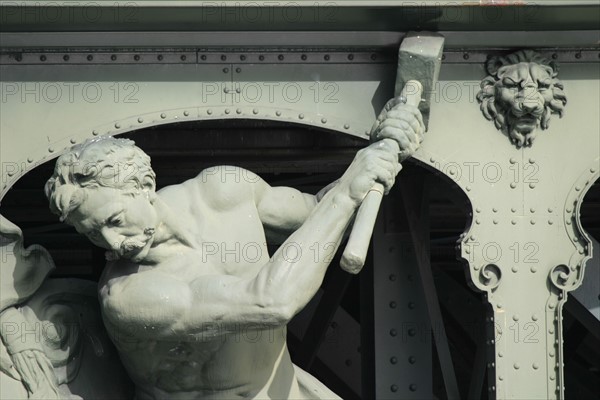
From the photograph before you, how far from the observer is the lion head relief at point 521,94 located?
8648 millimetres

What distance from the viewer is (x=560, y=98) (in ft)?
28.7

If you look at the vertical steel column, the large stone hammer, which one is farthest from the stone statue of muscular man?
the vertical steel column

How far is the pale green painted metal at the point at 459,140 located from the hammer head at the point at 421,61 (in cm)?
19

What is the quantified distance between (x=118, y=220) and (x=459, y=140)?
198 centimetres

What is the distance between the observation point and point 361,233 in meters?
7.71

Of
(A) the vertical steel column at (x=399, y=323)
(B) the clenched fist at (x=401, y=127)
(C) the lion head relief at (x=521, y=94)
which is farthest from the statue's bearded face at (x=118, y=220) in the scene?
(A) the vertical steel column at (x=399, y=323)

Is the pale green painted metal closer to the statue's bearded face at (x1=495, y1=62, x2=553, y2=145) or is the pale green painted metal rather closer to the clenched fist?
the statue's bearded face at (x1=495, y1=62, x2=553, y2=145)

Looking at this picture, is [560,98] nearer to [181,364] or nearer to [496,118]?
[496,118]

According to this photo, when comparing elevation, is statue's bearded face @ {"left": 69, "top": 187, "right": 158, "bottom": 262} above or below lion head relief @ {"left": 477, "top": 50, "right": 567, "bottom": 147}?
below

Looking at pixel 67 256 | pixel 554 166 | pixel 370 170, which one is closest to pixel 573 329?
pixel 67 256

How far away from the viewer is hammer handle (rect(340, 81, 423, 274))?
7.59 meters

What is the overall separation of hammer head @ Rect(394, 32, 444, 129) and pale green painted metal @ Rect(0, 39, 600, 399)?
0.63 ft

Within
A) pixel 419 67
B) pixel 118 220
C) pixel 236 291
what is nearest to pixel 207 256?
pixel 236 291

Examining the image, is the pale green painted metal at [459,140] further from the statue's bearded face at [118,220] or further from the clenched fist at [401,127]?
the statue's bearded face at [118,220]
